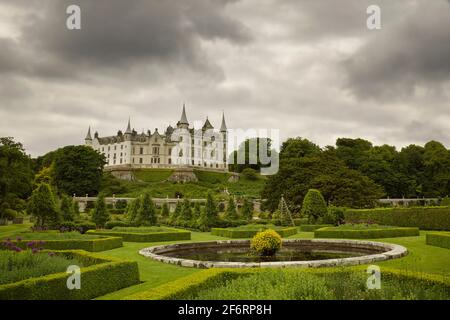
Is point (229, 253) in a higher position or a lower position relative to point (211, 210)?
lower

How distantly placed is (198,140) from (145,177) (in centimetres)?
2295

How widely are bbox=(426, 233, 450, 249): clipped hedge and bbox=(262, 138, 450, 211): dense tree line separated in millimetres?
22276

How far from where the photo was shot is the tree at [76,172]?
2963 inches

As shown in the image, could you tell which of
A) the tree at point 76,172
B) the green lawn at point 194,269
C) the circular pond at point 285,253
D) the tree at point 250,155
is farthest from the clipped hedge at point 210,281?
the tree at point 250,155

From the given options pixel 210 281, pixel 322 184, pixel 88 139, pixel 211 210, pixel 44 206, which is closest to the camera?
pixel 210 281

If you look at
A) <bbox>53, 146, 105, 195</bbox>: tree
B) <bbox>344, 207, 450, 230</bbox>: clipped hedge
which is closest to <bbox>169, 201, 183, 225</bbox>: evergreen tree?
<bbox>344, 207, 450, 230</bbox>: clipped hedge

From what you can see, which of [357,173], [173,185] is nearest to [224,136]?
[173,185]

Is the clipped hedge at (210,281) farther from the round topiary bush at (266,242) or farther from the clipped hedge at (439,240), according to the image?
the clipped hedge at (439,240)

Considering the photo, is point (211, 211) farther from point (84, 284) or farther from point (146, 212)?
point (84, 284)

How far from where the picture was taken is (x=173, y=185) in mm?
87938

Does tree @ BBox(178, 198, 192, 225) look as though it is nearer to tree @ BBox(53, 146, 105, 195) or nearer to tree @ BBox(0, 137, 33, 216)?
tree @ BBox(0, 137, 33, 216)

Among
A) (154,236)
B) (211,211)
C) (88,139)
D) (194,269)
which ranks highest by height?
(88,139)

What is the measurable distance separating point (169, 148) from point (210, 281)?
103 m
